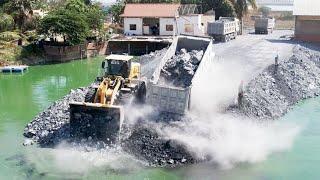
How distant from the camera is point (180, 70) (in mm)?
21672

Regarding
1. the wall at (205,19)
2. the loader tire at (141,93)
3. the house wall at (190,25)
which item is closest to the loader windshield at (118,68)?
the loader tire at (141,93)

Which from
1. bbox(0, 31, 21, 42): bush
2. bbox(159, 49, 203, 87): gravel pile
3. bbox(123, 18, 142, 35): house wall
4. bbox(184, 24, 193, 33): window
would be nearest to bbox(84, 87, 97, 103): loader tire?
bbox(159, 49, 203, 87): gravel pile

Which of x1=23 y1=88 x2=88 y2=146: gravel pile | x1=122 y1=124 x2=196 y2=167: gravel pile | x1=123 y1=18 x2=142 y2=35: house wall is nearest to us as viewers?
x1=122 y1=124 x2=196 y2=167: gravel pile

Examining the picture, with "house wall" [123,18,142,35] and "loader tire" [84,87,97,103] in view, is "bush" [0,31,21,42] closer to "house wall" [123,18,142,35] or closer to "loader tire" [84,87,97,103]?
"house wall" [123,18,142,35]

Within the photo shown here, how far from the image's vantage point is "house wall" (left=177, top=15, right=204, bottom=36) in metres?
47.0

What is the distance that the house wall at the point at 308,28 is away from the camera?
40.5m

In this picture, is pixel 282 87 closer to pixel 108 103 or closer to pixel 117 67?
pixel 117 67

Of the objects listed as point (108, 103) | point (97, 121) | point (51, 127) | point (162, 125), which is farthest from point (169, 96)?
point (51, 127)

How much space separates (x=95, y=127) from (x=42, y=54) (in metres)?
23.7

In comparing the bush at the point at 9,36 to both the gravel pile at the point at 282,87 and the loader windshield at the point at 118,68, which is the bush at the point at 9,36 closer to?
the gravel pile at the point at 282,87

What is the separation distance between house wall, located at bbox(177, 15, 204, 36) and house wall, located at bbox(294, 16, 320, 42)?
958 cm

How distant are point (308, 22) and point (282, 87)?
52.8ft

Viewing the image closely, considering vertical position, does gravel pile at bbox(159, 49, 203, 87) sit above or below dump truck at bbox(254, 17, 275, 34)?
below

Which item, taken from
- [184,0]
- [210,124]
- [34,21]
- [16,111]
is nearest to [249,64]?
[210,124]
